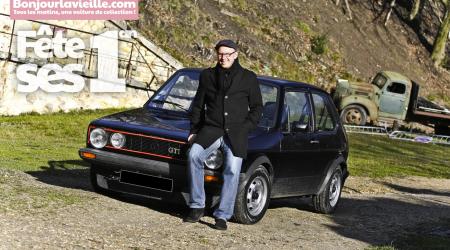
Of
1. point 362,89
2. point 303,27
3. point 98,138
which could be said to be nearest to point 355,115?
point 362,89

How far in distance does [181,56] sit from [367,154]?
391 inches

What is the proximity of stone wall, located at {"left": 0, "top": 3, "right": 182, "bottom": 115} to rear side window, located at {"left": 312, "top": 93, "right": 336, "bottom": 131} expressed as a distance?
50.1 feet

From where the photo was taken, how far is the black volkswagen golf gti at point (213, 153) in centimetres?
784

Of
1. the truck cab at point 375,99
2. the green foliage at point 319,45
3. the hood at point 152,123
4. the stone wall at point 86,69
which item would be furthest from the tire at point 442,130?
the hood at point 152,123

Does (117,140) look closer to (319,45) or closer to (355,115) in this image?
(355,115)

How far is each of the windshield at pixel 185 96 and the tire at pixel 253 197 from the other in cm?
74

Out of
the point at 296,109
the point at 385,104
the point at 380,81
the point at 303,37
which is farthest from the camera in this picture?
the point at 303,37

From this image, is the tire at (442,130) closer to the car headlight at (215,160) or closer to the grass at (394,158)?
the grass at (394,158)

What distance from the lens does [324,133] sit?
9.88m

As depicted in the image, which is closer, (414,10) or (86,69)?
(86,69)

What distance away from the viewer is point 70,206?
777 centimetres

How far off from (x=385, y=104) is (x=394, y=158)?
29.2 feet

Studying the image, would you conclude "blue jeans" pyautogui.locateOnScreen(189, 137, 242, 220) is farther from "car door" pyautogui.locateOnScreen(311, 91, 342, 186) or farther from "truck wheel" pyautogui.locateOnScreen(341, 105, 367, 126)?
"truck wheel" pyautogui.locateOnScreen(341, 105, 367, 126)

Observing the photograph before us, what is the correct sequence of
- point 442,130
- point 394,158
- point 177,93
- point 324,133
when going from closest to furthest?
point 177,93, point 324,133, point 394,158, point 442,130
